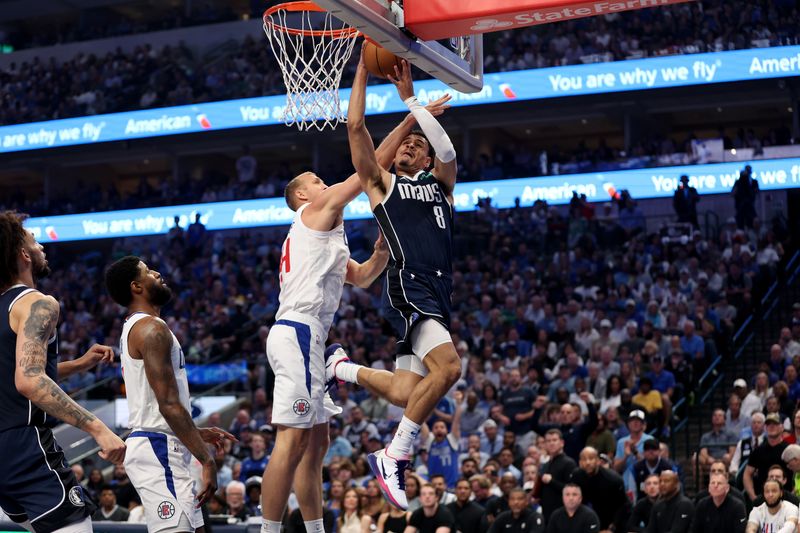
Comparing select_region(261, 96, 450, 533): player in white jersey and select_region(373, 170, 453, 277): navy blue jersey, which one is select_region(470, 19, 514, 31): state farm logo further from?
select_region(373, 170, 453, 277): navy blue jersey

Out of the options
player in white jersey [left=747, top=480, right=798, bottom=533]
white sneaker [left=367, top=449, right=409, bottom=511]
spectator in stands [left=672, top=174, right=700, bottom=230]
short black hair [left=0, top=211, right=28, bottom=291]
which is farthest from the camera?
spectator in stands [left=672, top=174, right=700, bottom=230]

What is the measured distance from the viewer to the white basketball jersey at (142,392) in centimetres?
595

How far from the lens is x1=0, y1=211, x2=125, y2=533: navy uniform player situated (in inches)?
193

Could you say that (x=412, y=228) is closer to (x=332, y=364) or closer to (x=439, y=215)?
(x=439, y=215)

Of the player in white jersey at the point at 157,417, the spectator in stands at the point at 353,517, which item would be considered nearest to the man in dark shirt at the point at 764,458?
the spectator in stands at the point at 353,517

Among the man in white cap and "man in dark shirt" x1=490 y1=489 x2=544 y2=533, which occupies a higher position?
Answer: the man in white cap

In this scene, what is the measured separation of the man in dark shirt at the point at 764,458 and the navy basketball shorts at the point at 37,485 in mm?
7967

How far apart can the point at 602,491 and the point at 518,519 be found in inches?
37.1

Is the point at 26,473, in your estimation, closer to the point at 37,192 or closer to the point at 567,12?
the point at 567,12

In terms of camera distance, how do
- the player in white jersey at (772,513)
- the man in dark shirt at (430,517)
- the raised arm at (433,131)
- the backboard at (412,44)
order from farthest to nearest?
the man in dark shirt at (430,517) < the player in white jersey at (772,513) < the raised arm at (433,131) < the backboard at (412,44)

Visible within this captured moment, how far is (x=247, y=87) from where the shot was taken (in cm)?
2788


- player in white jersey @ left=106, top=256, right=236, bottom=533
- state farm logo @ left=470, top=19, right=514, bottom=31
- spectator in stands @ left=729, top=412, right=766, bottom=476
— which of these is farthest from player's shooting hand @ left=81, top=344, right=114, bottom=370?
spectator in stands @ left=729, top=412, right=766, bottom=476

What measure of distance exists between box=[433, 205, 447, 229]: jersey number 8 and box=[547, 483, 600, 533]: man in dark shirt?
17.2 ft

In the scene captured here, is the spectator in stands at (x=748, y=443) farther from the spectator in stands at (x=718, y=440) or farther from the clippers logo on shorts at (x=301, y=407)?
the clippers logo on shorts at (x=301, y=407)
